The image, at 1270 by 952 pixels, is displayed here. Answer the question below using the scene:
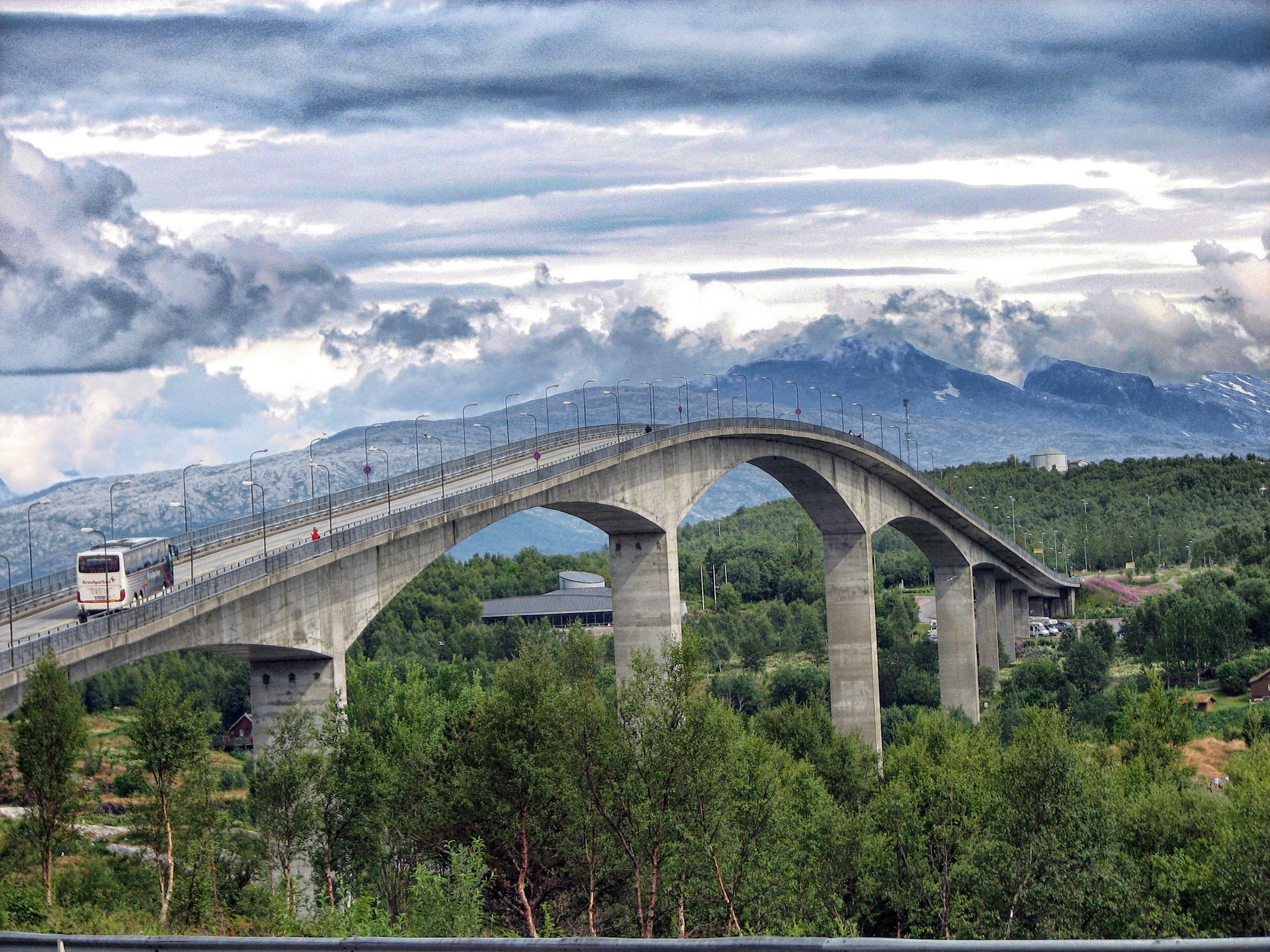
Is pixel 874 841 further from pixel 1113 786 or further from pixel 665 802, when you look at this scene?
pixel 665 802

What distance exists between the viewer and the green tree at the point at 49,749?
30.0 meters

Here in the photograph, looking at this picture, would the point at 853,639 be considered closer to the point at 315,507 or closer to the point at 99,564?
the point at 315,507

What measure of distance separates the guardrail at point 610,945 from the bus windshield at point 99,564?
919 inches

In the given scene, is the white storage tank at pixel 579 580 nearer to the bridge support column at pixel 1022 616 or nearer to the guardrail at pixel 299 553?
the bridge support column at pixel 1022 616

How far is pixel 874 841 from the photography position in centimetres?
4416

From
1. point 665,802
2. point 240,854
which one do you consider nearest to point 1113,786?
point 665,802

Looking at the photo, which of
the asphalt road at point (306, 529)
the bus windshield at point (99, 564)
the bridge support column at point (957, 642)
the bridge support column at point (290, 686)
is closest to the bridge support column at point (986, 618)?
the bridge support column at point (957, 642)

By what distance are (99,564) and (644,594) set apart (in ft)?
106

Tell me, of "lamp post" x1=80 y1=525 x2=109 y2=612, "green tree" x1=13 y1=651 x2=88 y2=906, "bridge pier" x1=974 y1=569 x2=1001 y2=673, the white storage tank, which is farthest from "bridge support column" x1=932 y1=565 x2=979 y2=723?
"green tree" x1=13 y1=651 x2=88 y2=906

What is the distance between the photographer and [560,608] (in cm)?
16262

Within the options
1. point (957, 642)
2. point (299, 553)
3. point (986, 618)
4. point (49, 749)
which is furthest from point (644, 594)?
point (986, 618)

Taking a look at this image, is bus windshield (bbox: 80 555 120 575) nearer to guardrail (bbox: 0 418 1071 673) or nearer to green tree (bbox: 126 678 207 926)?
guardrail (bbox: 0 418 1071 673)

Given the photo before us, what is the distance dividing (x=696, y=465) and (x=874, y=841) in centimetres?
2824

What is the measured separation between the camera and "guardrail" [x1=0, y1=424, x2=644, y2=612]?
39581mm
